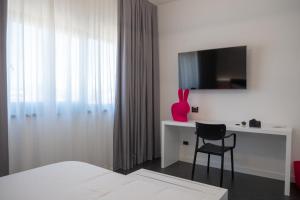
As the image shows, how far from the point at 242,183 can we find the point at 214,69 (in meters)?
Result: 1.63

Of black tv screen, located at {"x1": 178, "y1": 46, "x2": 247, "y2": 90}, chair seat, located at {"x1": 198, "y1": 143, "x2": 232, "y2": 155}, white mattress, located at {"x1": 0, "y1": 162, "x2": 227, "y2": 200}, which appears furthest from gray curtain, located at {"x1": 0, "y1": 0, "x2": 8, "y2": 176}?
black tv screen, located at {"x1": 178, "y1": 46, "x2": 247, "y2": 90}

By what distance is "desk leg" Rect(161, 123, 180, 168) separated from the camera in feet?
11.3

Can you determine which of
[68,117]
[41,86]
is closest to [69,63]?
[41,86]

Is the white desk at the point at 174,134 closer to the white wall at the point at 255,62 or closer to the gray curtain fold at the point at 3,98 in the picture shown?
the white wall at the point at 255,62

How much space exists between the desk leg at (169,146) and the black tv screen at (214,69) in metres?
0.78

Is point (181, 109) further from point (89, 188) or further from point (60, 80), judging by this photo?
point (89, 188)

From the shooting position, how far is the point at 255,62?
3.09 meters

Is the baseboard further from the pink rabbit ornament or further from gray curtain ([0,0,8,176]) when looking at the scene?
gray curtain ([0,0,8,176])

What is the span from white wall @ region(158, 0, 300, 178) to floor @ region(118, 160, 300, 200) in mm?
212

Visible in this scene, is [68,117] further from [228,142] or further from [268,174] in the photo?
[268,174]

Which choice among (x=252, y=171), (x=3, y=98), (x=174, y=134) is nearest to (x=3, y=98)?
(x=3, y=98)

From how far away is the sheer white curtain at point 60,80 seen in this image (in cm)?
225

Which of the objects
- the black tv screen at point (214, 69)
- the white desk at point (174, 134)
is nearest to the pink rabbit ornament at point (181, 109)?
the white desk at point (174, 134)

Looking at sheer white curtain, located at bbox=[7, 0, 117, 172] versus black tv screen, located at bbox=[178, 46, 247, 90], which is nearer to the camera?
sheer white curtain, located at bbox=[7, 0, 117, 172]
